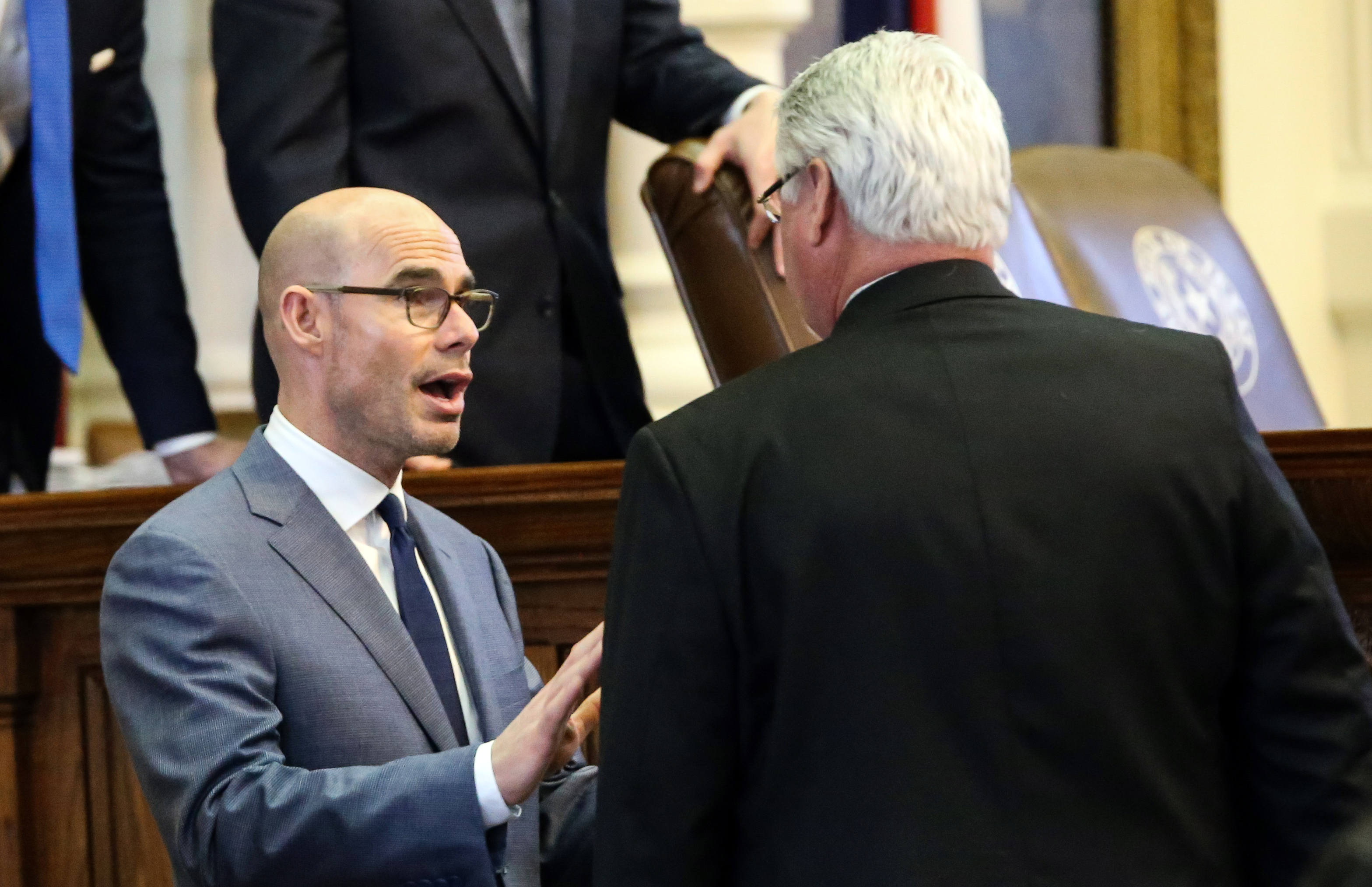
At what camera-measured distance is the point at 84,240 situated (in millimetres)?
2844

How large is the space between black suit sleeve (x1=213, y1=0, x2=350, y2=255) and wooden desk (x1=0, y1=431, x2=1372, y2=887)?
509 millimetres

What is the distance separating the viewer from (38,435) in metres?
2.80

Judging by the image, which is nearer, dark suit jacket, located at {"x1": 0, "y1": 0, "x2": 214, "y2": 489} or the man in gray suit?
the man in gray suit

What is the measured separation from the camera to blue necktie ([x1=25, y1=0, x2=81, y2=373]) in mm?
2623

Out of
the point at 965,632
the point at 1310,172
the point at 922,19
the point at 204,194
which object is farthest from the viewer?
the point at 1310,172

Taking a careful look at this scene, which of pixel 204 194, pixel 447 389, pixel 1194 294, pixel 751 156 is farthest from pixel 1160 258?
pixel 204 194

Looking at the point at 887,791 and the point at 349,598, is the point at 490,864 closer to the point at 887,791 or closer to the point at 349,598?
the point at 349,598

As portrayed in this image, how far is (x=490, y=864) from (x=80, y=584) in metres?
0.87

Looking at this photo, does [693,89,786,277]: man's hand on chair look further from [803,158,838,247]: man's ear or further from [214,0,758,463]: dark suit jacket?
[803,158,838,247]: man's ear

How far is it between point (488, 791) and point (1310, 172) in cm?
374

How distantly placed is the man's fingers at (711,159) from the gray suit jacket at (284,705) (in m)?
0.87

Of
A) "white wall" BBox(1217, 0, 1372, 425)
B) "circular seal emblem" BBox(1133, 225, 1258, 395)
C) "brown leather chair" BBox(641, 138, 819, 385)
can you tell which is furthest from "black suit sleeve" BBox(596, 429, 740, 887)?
"white wall" BBox(1217, 0, 1372, 425)

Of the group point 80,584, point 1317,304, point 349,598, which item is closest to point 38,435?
point 80,584

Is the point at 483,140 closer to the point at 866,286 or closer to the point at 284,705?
the point at 284,705
